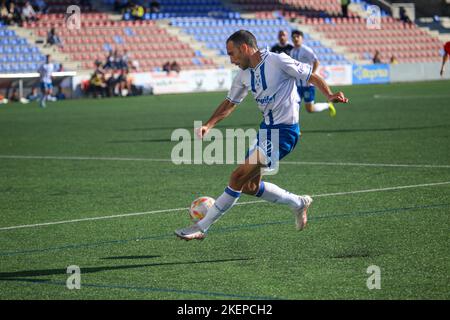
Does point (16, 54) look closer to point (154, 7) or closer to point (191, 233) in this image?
point (154, 7)

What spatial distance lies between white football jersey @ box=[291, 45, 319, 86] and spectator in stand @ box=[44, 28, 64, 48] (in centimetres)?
2563

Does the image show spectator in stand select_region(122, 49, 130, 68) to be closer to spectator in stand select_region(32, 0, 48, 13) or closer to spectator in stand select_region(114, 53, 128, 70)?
spectator in stand select_region(114, 53, 128, 70)

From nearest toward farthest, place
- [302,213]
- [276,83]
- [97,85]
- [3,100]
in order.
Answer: [276,83] < [302,213] < [3,100] < [97,85]

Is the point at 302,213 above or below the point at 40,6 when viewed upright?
below

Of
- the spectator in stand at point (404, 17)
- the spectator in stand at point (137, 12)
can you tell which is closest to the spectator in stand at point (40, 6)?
the spectator in stand at point (137, 12)

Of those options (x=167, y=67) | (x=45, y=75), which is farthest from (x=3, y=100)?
(x=167, y=67)

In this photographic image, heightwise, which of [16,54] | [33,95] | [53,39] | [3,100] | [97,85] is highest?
[53,39]

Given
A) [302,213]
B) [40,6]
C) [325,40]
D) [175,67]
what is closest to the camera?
[302,213]

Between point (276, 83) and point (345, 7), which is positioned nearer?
point (276, 83)

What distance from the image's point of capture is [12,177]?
15.1 meters

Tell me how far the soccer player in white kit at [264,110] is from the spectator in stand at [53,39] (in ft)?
120

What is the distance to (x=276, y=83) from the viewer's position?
880 cm

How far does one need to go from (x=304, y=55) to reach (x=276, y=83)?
472 inches

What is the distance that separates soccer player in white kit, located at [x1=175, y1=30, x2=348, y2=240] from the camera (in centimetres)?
866
